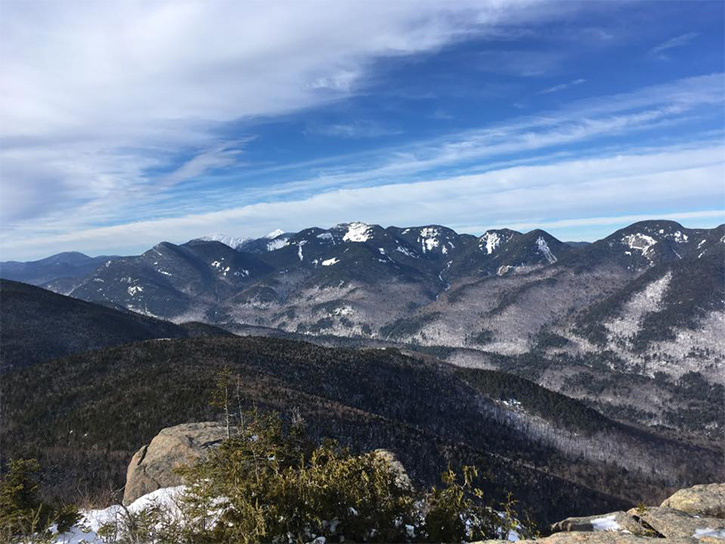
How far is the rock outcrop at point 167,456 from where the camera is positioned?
40.2 meters

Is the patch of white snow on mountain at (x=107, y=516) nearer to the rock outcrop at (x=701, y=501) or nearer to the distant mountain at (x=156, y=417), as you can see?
the rock outcrop at (x=701, y=501)

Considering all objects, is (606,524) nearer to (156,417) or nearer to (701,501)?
(701,501)

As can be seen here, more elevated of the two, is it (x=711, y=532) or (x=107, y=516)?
(x=711, y=532)

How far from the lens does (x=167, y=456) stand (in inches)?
1697

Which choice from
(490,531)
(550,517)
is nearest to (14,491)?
(490,531)

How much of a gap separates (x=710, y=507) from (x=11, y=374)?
748 feet

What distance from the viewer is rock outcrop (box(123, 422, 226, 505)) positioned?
40.2 m

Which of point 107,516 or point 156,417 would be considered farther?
point 156,417

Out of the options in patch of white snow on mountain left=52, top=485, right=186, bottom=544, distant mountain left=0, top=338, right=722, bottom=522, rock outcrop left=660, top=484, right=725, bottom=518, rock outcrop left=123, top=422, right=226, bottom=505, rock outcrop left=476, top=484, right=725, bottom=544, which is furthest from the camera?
distant mountain left=0, top=338, right=722, bottom=522

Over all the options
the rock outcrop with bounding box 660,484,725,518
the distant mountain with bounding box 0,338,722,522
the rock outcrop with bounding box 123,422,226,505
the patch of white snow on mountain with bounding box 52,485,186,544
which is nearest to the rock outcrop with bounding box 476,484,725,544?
the rock outcrop with bounding box 660,484,725,518

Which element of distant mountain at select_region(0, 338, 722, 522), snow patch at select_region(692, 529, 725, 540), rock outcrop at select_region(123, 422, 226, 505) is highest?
snow patch at select_region(692, 529, 725, 540)

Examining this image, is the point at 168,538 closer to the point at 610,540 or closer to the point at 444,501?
the point at 444,501

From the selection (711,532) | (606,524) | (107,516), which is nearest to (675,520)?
(711,532)

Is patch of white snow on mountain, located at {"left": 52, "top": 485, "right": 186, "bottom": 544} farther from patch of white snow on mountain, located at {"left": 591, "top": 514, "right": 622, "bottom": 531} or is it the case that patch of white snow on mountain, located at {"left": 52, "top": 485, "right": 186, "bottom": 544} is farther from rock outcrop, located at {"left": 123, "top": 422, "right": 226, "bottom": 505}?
patch of white snow on mountain, located at {"left": 591, "top": 514, "right": 622, "bottom": 531}
